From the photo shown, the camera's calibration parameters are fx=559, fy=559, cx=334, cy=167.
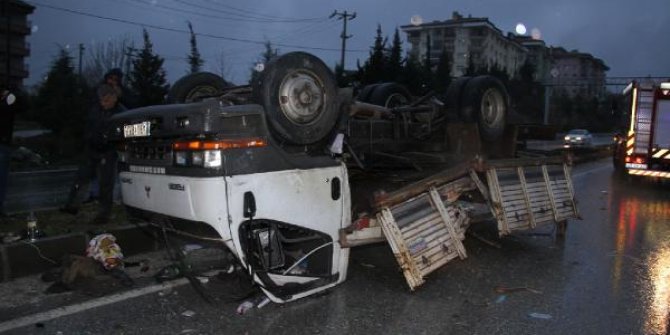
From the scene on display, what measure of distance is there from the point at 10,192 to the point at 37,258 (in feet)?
20.2

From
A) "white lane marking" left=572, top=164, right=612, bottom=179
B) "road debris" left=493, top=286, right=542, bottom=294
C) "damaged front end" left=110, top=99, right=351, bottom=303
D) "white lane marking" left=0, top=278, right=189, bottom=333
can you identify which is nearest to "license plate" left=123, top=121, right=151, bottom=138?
"damaged front end" left=110, top=99, right=351, bottom=303

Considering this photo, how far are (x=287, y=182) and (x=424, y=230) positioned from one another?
139 cm

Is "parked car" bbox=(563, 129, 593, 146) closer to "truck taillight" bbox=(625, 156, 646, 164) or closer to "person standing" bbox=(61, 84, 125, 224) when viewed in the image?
"truck taillight" bbox=(625, 156, 646, 164)

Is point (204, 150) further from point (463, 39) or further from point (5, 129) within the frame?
point (463, 39)

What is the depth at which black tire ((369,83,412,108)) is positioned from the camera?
735 cm

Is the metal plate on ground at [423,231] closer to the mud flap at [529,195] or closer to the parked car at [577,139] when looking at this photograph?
the mud flap at [529,195]

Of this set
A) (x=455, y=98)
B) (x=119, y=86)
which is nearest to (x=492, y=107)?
(x=455, y=98)

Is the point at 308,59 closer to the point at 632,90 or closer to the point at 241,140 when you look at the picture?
the point at 241,140

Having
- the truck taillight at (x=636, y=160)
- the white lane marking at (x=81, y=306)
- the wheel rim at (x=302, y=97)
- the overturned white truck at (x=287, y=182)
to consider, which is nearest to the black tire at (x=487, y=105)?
the overturned white truck at (x=287, y=182)

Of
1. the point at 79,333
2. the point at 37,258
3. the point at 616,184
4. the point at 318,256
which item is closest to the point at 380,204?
the point at 318,256

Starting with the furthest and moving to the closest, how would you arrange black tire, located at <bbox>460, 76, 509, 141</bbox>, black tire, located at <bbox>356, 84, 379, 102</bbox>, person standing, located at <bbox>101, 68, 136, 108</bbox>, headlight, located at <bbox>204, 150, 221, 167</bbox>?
black tire, located at <bbox>356, 84, 379, 102</bbox> → person standing, located at <bbox>101, 68, 136, 108</bbox> → black tire, located at <bbox>460, 76, 509, 141</bbox> → headlight, located at <bbox>204, 150, 221, 167</bbox>

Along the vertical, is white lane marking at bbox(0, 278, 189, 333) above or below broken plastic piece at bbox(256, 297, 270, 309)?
below

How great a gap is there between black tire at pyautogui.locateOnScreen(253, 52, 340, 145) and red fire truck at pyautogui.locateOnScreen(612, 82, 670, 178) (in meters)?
10.9

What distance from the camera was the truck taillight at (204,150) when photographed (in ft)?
12.3
